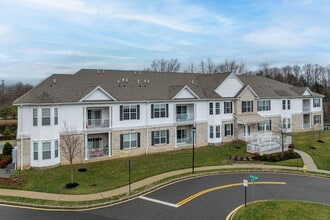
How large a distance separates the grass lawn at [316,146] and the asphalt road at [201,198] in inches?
268

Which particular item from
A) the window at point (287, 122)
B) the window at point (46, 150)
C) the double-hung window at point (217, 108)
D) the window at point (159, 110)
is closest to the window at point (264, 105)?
the window at point (287, 122)

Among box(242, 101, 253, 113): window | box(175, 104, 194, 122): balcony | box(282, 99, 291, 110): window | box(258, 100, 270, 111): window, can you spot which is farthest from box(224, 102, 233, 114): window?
box(282, 99, 291, 110): window

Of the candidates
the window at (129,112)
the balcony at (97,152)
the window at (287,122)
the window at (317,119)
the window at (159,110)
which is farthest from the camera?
the window at (317,119)

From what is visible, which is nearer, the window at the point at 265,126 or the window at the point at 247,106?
the window at the point at 247,106

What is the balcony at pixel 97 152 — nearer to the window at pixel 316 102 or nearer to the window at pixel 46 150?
the window at pixel 46 150

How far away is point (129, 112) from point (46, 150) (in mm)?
9167

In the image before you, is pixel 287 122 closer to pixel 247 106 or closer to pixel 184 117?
pixel 247 106

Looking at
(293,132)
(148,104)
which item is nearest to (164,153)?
(148,104)

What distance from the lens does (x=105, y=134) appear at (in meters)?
30.2

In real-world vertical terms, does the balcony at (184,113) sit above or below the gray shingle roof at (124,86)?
below

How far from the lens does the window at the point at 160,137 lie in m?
31.8

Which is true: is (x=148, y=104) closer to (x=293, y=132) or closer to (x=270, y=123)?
(x=270, y=123)

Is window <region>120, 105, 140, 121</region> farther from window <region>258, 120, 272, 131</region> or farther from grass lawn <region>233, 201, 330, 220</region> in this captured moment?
window <region>258, 120, 272, 131</region>

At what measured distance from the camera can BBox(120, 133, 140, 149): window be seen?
2983 centimetres
